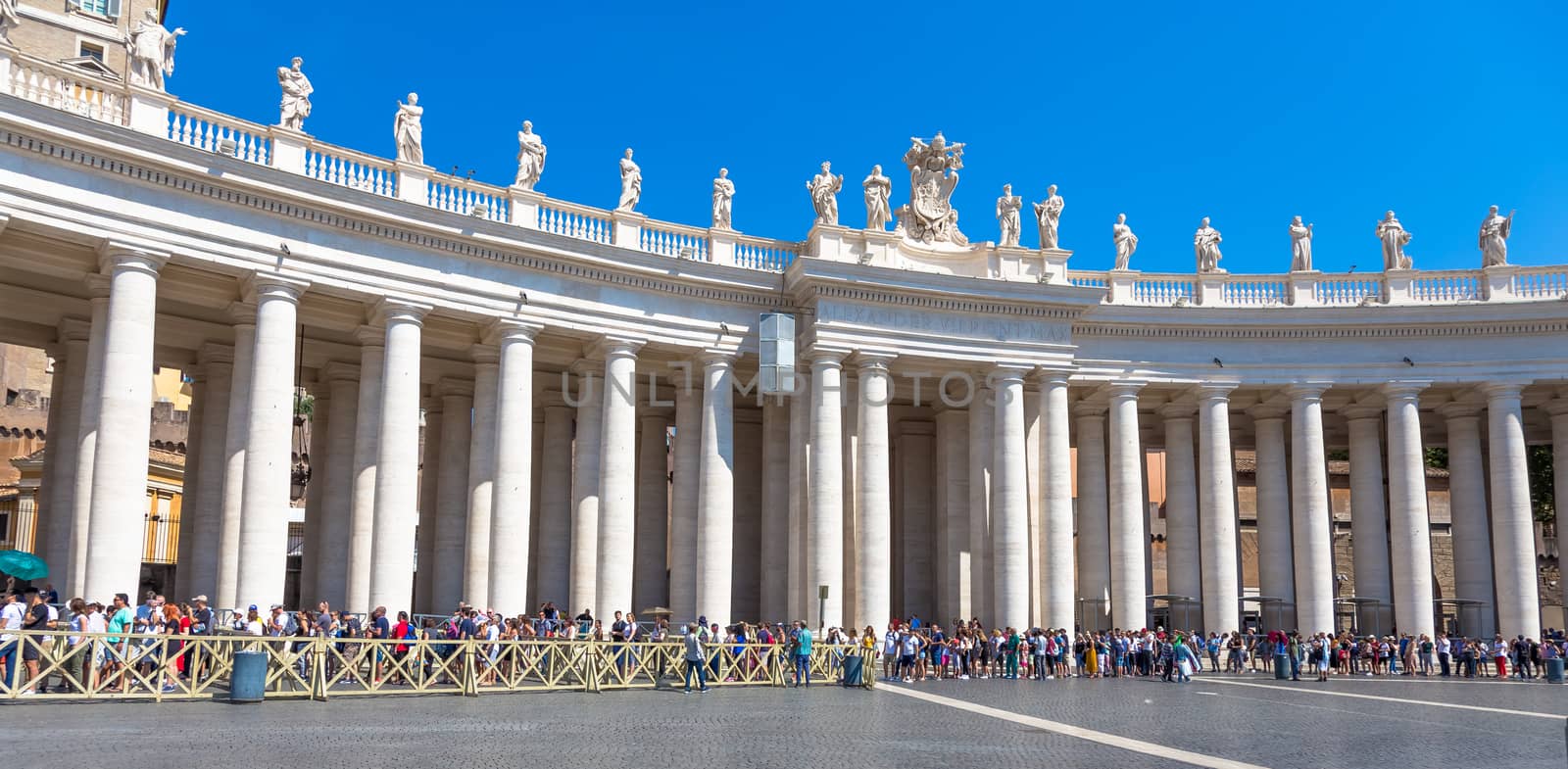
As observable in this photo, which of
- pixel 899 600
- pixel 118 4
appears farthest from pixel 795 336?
pixel 118 4

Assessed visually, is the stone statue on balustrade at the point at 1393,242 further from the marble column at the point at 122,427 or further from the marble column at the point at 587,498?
the marble column at the point at 122,427

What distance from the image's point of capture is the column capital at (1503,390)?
4467 centimetres

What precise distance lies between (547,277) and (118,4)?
1921 inches

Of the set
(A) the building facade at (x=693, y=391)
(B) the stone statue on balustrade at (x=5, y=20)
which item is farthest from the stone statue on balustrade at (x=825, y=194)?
(B) the stone statue on balustrade at (x=5, y=20)

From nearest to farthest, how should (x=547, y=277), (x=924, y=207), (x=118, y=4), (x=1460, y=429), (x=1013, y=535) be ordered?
(x=547, y=277) → (x=1013, y=535) → (x=924, y=207) → (x=1460, y=429) → (x=118, y=4)

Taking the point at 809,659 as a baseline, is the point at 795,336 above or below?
above

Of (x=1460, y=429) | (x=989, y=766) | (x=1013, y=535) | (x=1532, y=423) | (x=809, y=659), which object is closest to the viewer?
(x=989, y=766)

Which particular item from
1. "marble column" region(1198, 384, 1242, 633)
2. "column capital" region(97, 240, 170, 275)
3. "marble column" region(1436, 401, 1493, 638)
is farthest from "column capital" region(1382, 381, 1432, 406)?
"column capital" region(97, 240, 170, 275)

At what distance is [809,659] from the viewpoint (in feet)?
105

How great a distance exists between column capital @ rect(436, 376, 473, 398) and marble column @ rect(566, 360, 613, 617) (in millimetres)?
5829

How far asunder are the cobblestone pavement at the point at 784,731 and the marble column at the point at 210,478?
48.1ft

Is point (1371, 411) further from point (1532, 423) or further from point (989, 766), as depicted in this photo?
point (989, 766)

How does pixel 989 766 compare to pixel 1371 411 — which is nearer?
pixel 989 766

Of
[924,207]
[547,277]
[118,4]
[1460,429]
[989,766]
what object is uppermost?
[118,4]
